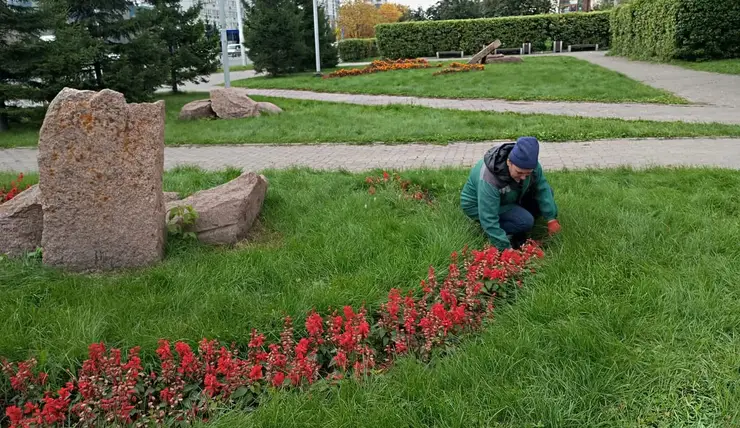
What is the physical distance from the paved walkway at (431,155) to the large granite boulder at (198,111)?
3.48 metres

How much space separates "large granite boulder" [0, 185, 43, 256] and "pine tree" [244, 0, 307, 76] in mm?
22786

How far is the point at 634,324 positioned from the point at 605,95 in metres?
12.4

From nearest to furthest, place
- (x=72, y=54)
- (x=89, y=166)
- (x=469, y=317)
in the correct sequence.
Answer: (x=469, y=317) → (x=89, y=166) → (x=72, y=54)

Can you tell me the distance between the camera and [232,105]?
13.3m

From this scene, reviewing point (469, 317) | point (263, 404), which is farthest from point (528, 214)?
point (263, 404)

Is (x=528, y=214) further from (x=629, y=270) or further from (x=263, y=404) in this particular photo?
(x=263, y=404)

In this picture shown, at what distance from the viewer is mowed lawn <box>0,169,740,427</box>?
8.63 feet

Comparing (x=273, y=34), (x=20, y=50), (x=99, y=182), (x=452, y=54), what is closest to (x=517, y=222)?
(x=99, y=182)

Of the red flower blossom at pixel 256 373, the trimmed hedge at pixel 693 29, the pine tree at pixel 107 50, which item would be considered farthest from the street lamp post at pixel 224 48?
the trimmed hedge at pixel 693 29

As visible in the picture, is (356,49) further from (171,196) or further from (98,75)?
(171,196)

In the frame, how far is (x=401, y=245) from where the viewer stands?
4555 millimetres

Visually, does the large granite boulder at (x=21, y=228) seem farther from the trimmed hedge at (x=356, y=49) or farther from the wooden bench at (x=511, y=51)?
the trimmed hedge at (x=356, y=49)

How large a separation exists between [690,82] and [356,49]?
3047 centimetres

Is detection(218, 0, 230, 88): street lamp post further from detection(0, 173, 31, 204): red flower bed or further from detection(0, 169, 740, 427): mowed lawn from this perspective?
detection(0, 169, 740, 427): mowed lawn
